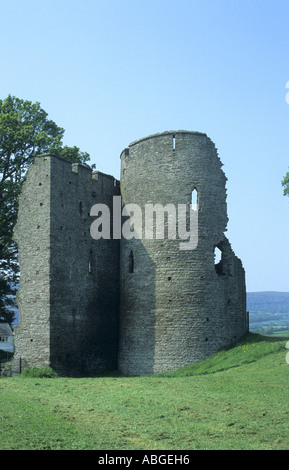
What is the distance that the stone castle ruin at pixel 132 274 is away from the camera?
2409cm

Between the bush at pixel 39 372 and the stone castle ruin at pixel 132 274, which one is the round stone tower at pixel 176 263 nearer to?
the stone castle ruin at pixel 132 274

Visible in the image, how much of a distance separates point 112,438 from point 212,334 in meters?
12.8

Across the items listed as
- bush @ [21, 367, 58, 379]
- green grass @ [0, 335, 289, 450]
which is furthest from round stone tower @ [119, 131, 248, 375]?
bush @ [21, 367, 58, 379]

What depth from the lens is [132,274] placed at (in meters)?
26.0

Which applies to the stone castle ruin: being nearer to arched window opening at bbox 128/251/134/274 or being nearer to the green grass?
arched window opening at bbox 128/251/134/274

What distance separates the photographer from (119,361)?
26359 millimetres

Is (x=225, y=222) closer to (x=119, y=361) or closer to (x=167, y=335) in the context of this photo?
(x=167, y=335)

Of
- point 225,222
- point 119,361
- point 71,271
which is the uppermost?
point 225,222

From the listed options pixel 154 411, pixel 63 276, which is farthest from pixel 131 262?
pixel 154 411

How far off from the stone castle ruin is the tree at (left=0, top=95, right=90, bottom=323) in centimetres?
553

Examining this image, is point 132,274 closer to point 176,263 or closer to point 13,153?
point 176,263

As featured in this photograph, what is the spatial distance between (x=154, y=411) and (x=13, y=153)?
20.6m
